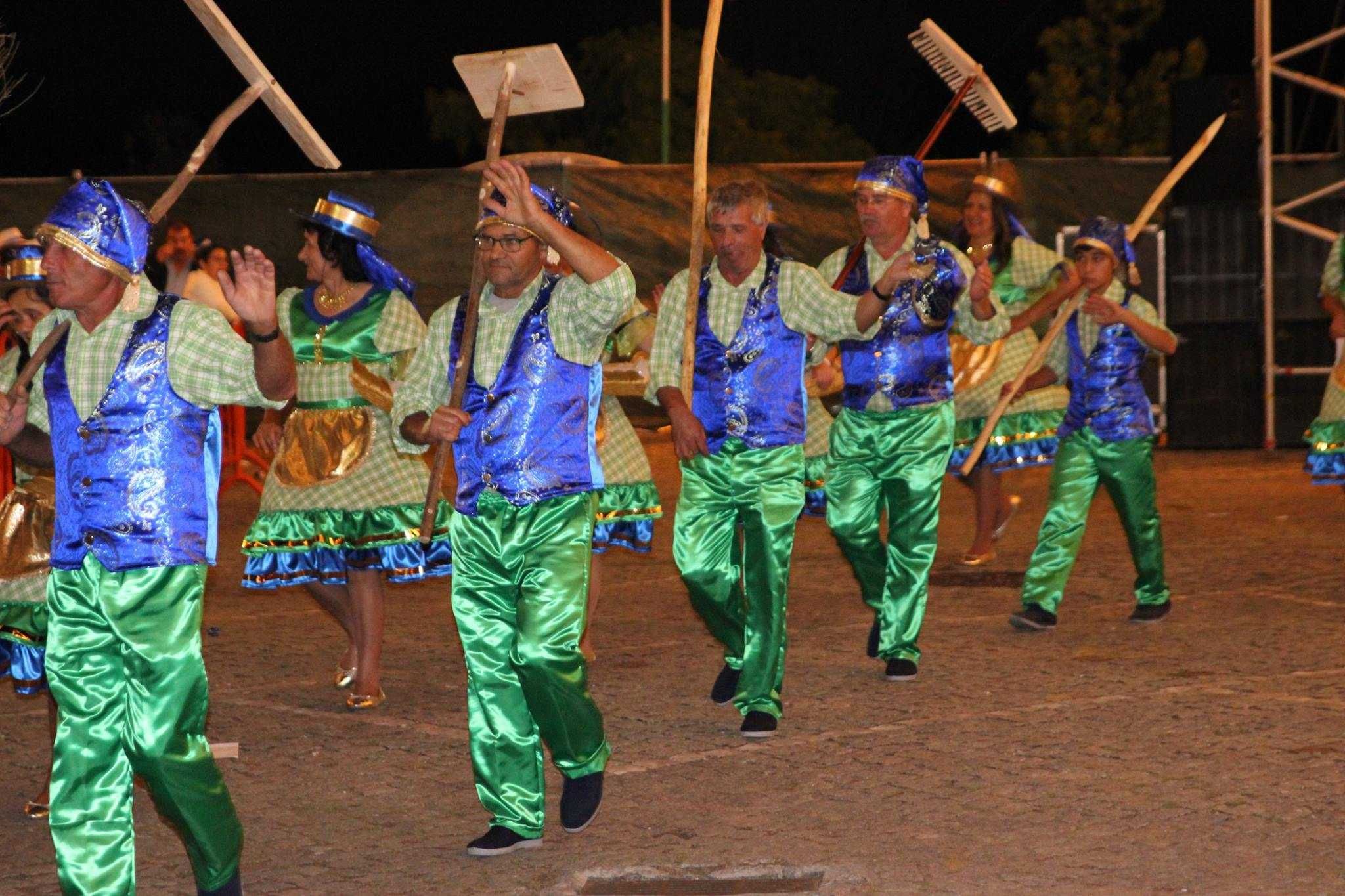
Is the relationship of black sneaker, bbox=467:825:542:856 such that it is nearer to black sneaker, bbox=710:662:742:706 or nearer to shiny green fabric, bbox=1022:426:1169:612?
black sneaker, bbox=710:662:742:706

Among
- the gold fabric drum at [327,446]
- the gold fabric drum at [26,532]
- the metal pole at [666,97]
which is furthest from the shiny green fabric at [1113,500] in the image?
the metal pole at [666,97]

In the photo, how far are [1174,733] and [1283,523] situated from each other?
5.61 m

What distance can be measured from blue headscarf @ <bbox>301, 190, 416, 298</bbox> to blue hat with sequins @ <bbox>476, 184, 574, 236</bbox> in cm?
169

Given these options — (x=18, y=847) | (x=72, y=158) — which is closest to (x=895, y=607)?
(x=18, y=847)

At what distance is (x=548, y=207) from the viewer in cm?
557

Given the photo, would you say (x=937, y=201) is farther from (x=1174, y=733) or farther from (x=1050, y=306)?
(x=1174, y=733)

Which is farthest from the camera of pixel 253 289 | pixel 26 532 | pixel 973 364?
pixel 973 364

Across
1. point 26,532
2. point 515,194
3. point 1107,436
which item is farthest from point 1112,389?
point 26,532

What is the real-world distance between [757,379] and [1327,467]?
3759 mm

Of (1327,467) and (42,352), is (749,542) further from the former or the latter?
(1327,467)

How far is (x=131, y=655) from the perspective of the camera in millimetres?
4633

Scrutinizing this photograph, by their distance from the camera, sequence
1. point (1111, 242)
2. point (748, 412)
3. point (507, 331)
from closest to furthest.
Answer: point (507, 331) < point (748, 412) < point (1111, 242)

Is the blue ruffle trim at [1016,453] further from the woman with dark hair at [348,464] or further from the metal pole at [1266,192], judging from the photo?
the metal pole at [1266,192]

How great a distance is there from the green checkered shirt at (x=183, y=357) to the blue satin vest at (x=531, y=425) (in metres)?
0.86
